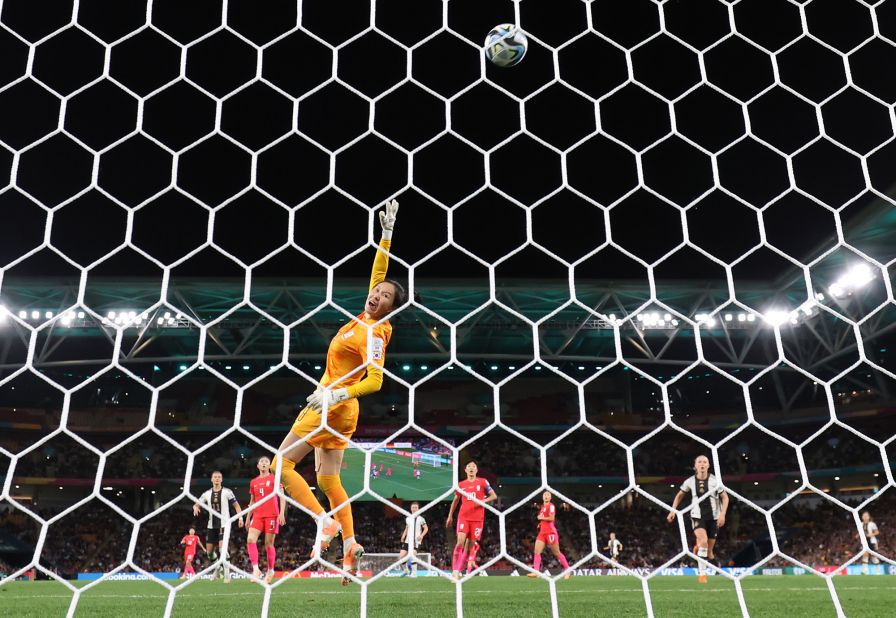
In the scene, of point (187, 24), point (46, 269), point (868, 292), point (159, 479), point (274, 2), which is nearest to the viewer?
point (187, 24)

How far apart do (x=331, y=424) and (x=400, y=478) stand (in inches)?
509

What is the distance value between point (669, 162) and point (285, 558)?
42.2 feet

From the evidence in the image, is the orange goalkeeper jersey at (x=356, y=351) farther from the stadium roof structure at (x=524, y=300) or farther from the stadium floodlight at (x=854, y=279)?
the stadium floodlight at (x=854, y=279)

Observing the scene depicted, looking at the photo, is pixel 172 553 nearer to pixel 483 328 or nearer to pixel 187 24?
pixel 483 328

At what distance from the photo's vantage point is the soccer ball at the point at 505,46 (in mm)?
3156

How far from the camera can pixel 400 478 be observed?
51.5ft

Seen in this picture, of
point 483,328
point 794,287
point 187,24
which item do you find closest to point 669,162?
point 187,24

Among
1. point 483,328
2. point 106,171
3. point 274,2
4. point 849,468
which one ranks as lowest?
point 849,468

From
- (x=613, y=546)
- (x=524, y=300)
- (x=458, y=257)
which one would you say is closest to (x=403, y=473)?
(x=524, y=300)

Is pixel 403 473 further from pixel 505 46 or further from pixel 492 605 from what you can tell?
pixel 505 46

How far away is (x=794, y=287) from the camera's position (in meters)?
13.4

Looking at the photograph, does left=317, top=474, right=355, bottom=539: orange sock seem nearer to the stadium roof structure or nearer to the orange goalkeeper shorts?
the orange goalkeeper shorts

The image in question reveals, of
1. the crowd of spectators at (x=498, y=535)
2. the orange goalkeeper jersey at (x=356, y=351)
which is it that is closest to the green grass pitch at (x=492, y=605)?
the orange goalkeeper jersey at (x=356, y=351)

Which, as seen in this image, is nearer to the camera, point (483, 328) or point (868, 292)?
point (868, 292)
